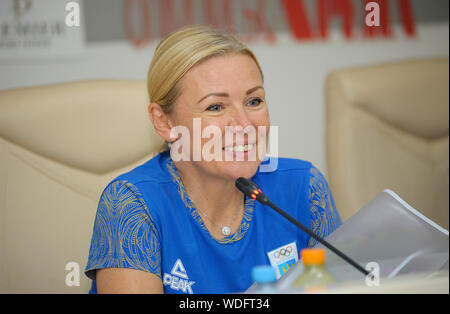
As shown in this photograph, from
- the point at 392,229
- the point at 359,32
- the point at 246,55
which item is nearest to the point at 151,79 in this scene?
the point at 246,55

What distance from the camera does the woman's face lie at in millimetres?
1204

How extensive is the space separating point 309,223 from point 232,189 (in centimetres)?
21

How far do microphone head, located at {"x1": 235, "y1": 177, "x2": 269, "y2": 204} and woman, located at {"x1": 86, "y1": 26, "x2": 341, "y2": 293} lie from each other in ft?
0.48

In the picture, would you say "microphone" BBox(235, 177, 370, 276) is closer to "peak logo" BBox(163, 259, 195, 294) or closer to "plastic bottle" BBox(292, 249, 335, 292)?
"plastic bottle" BBox(292, 249, 335, 292)

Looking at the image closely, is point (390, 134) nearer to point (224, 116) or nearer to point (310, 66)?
point (310, 66)

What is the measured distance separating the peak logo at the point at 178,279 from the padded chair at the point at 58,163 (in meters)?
0.41

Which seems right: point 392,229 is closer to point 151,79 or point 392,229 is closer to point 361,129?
point 151,79

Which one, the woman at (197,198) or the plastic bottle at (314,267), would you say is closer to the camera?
the plastic bottle at (314,267)

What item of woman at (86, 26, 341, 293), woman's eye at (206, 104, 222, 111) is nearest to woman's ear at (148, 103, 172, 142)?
woman at (86, 26, 341, 293)

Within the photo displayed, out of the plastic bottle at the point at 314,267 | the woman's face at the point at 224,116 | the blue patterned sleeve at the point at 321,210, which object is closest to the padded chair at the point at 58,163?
the woman's face at the point at 224,116

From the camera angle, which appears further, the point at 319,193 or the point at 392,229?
the point at 319,193

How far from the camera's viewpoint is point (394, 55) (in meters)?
2.11

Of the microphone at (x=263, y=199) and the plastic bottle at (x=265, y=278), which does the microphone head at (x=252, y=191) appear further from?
the plastic bottle at (x=265, y=278)

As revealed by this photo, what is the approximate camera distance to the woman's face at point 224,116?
1204 mm
